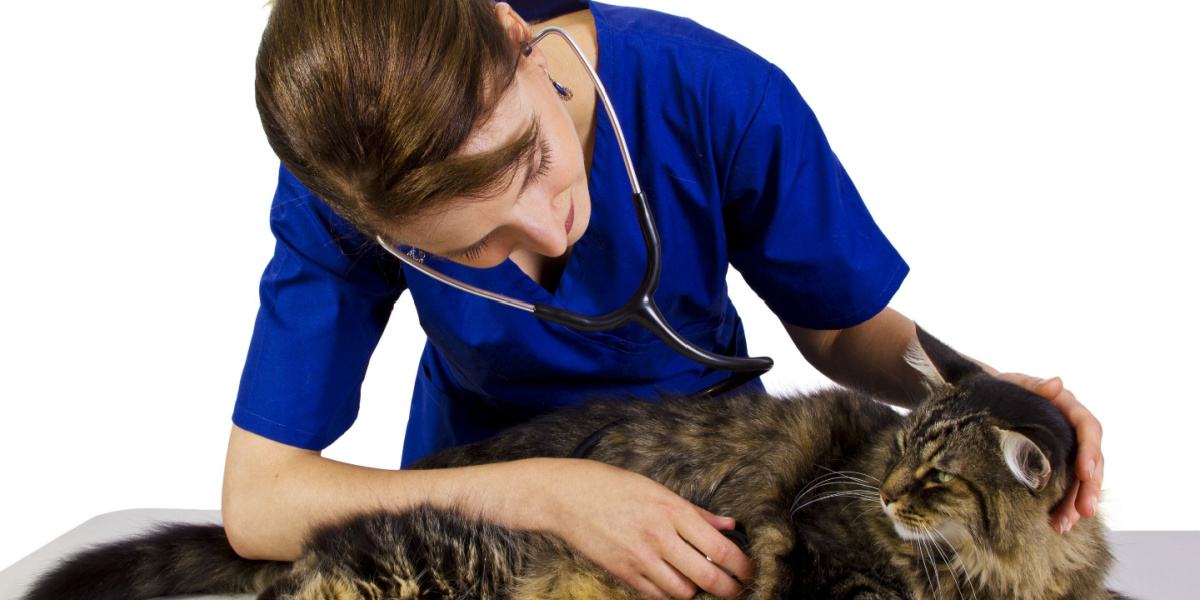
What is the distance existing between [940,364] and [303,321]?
0.95 meters

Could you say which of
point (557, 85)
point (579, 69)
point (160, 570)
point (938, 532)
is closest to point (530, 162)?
point (557, 85)

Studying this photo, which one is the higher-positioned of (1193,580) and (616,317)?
(616,317)

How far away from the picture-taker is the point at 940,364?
1344 millimetres

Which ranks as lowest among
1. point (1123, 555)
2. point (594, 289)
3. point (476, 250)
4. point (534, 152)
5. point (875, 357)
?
point (1123, 555)

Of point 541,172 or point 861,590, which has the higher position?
point 541,172

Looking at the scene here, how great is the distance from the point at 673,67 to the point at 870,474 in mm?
691

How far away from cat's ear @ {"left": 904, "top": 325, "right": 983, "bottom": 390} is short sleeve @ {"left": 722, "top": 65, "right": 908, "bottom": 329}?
0.22 m

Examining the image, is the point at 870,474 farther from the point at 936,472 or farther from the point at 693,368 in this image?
the point at 693,368

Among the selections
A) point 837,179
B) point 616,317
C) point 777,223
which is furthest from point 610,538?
point 837,179

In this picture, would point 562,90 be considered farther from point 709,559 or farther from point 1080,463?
point 1080,463

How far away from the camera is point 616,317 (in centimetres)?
136

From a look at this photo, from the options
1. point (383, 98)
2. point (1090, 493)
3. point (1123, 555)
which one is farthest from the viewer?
point (1123, 555)

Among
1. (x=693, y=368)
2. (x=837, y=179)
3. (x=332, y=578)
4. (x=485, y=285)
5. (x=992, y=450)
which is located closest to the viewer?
(x=992, y=450)

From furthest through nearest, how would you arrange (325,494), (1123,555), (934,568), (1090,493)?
(1123,555)
(325,494)
(934,568)
(1090,493)
